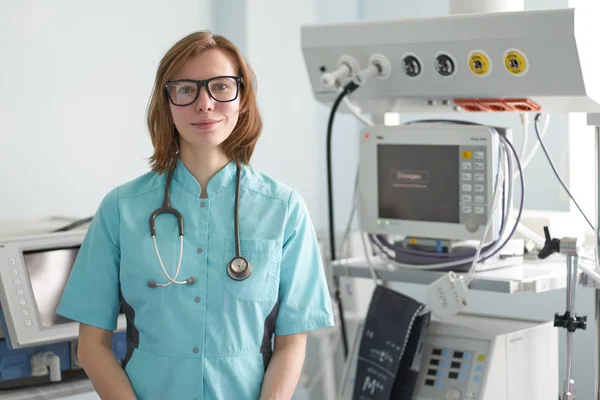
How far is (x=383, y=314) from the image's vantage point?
224 cm

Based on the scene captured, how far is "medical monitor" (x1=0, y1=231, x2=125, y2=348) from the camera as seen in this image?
6.44 feet

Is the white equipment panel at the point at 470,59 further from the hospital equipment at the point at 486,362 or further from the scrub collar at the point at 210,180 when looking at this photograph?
the scrub collar at the point at 210,180

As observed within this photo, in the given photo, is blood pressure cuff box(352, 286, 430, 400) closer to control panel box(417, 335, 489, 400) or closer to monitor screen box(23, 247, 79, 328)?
control panel box(417, 335, 489, 400)

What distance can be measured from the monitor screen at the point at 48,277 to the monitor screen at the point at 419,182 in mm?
789

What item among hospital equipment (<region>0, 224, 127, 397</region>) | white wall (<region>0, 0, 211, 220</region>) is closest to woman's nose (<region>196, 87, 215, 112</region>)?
hospital equipment (<region>0, 224, 127, 397</region>)

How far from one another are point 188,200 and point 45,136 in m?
1.20

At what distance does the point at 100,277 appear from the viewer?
1.61m

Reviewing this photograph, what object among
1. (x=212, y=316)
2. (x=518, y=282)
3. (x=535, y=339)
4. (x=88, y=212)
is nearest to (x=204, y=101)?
(x=212, y=316)

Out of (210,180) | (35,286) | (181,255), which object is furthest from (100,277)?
(35,286)

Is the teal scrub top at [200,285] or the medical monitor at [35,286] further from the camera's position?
the medical monitor at [35,286]

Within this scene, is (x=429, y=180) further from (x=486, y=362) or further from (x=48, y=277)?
(x=48, y=277)

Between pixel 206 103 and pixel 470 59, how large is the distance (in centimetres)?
78

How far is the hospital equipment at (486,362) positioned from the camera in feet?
7.00

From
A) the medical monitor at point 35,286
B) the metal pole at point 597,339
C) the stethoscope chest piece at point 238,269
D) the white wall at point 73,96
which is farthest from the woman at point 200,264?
the white wall at point 73,96
